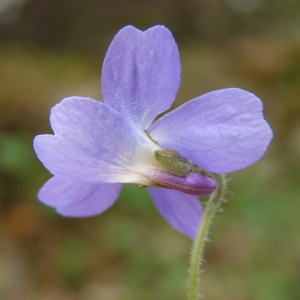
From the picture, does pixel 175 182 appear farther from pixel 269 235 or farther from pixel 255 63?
pixel 255 63

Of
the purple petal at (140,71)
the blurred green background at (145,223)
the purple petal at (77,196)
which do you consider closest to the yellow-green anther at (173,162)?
the purple petal at (140,71)

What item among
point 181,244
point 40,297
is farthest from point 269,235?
point 40,297

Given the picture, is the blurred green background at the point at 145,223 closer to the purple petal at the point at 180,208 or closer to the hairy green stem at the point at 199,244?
the purple petal at the point at 180,208

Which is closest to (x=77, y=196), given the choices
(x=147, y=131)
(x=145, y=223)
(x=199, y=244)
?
(x=147, y=131)

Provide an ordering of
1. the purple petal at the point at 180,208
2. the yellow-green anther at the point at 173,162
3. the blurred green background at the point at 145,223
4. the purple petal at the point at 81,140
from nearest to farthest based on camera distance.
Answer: the purple petal at the point at 81,140, the yellow-green anther at the point at 173,162, the purple petal at the point at 180,208, the blurred green background at the point at 145,223

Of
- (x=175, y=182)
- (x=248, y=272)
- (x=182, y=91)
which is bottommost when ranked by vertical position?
(x=248, y=272)

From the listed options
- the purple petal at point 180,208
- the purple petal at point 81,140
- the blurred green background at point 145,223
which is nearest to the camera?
the purple petal at point 81,140
